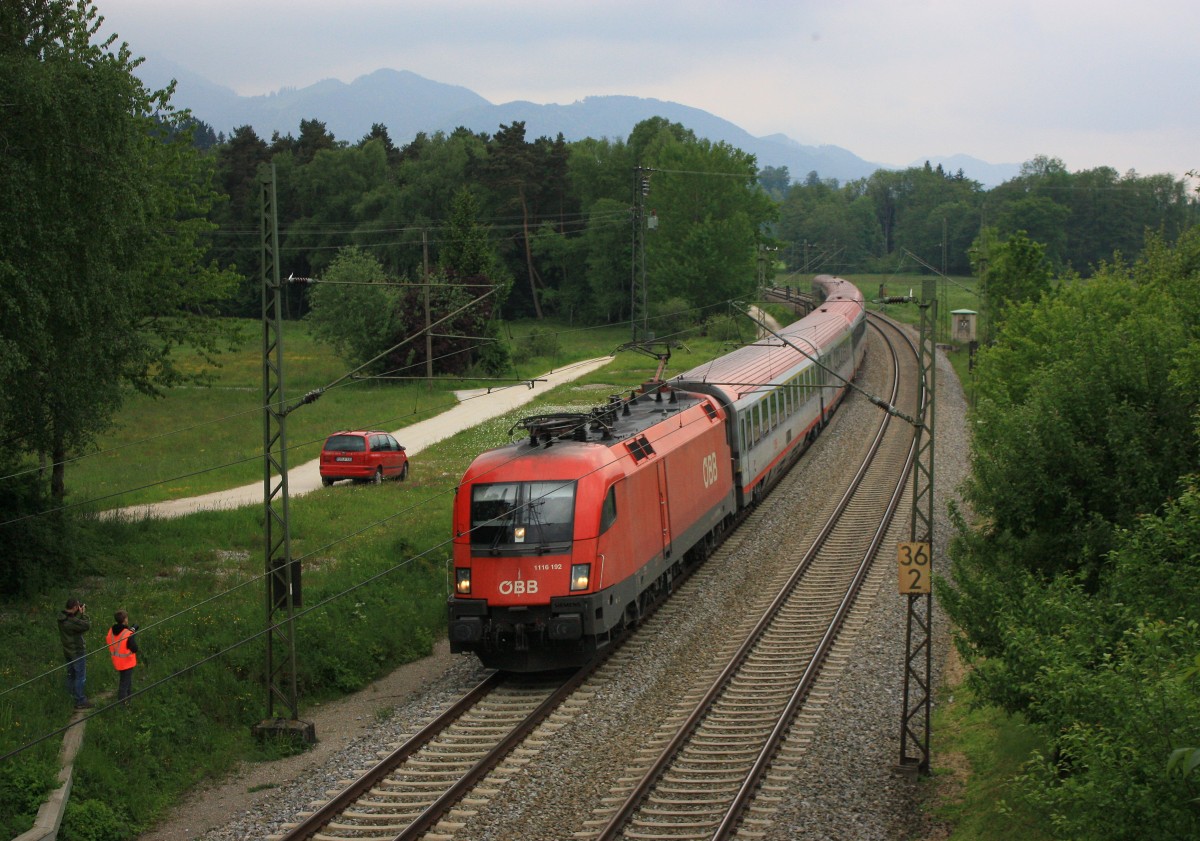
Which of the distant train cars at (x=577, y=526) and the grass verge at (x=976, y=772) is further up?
the distant train cars at (x=577, y=526)

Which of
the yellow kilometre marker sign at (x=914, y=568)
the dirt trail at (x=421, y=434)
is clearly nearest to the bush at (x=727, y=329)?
the dirt trail at (x=421, y=434)

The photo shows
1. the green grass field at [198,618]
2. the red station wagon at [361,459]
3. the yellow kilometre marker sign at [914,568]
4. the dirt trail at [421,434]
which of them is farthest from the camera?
the red station wagon at [361,459]

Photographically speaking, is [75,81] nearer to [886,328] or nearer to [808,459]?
[808,459]

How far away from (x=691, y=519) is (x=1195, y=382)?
9467 millimetres

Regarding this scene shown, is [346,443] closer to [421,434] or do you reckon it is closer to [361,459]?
[361,459]

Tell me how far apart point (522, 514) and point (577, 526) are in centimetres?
87

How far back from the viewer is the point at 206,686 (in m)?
16.3

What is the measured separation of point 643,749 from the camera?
48.9 ft

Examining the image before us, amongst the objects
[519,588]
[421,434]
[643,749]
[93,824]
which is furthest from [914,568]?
[421,434]

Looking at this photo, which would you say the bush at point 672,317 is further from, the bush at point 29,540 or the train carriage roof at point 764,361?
the bush at point 29,540

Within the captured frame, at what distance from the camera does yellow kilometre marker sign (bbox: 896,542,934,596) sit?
48.2ft

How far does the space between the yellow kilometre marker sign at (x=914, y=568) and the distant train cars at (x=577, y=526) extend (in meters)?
2.72

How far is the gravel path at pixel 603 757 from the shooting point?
12.7 meters

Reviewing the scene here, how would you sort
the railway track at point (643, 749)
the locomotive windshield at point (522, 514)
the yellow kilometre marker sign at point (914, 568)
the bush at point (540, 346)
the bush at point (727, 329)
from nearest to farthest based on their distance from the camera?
the railway track at point (643, 749) → the yellow kilometre marker sign at point (914, 568) → the locomotive windshield at point (522, 514) → the bush at point (727, 329) → the bush at point (540, 346)
